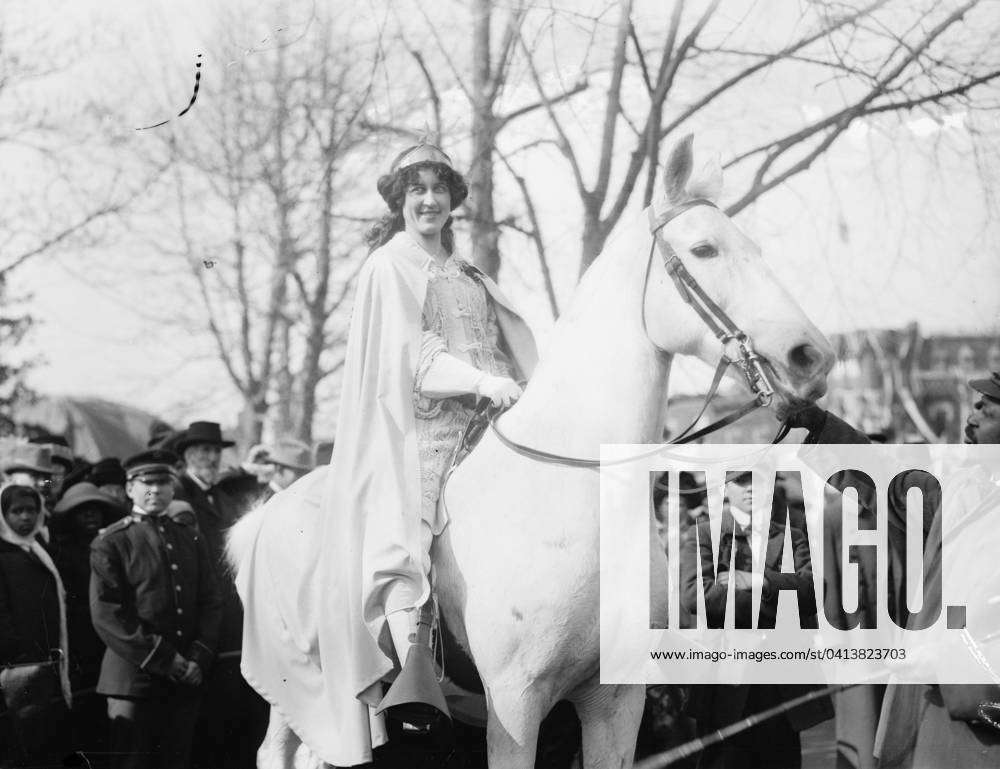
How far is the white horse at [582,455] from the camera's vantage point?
3734mm

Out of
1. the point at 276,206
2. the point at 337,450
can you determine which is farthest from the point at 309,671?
the point at 276,206

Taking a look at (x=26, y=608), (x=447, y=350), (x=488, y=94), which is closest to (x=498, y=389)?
(x=447, y=350)

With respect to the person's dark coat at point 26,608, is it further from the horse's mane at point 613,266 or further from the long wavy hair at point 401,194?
the horse's mane at point 613,266

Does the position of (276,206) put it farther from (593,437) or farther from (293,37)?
(593,437)

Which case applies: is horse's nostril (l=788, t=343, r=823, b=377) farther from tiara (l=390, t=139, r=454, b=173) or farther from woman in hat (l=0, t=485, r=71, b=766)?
woman in hat (l=0, t=485, r=71, b=766)

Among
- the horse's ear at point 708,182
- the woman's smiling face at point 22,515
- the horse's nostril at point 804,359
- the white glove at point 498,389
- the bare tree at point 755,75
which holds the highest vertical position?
the bare tree at point 755,75

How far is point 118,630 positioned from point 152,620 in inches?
6.9

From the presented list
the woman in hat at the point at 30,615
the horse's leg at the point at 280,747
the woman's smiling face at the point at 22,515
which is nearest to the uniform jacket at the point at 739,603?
the horse's leg at the point at 280,747

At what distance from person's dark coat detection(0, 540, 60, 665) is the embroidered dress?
7.35ft

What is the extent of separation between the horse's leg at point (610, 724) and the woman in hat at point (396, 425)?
23.7 inches

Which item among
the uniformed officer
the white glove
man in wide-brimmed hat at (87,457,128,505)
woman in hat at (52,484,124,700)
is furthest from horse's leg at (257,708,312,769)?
man in wide-brimmed hat at (87,457,128,505)

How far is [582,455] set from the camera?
3887 mm

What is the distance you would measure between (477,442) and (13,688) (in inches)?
94.4

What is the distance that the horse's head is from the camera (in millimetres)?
3586
